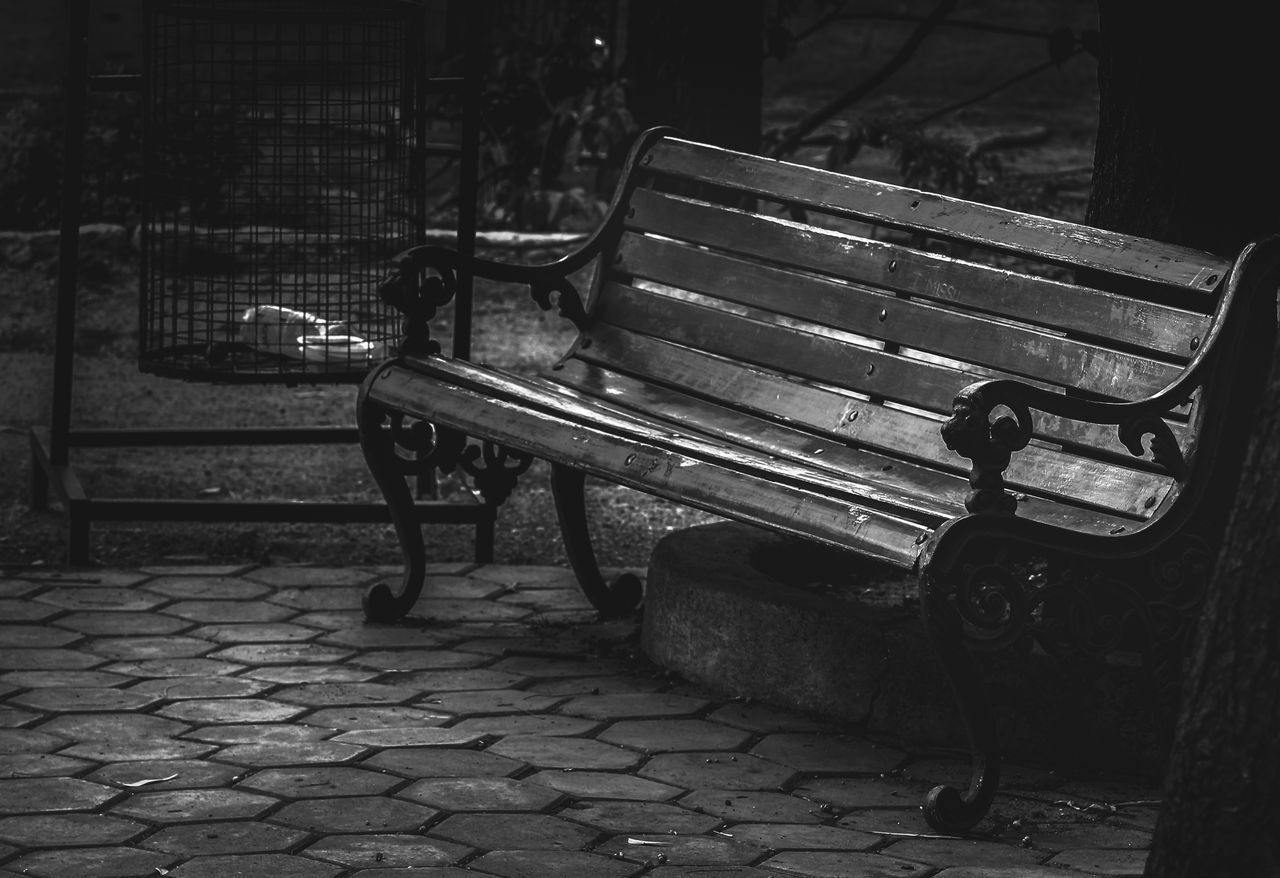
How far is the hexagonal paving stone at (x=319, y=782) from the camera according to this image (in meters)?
3.82

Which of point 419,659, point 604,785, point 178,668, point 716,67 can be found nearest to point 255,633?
point 178,668

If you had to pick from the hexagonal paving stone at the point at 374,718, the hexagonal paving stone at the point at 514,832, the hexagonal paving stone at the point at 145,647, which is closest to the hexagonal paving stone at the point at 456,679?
the hexagonal paving stone at the point at 374,718

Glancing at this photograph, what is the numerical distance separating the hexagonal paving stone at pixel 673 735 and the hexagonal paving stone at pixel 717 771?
0.05 metres

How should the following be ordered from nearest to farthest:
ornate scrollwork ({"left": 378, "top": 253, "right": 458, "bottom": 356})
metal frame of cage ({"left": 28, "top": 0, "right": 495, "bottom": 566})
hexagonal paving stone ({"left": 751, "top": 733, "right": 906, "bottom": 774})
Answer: hexagonal paving stone ({"left": 751, "top": 733, "right": 906, "bottom": 774})
ornate scrollwork ({"left": 378, "top": 253, "right": 458, "bottom": 356})
metal frame of cage ({"left": 28, "top": 0, "right": 495, "bottom": 566})

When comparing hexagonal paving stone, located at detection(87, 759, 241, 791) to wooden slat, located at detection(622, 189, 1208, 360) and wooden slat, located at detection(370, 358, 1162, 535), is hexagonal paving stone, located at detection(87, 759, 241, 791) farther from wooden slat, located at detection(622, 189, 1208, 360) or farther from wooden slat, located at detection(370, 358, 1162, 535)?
wooden slat, located at detection(622, 189, 1208, 360)

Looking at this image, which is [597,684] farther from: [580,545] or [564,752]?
[580,545]

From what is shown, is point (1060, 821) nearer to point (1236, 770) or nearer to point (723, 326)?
point (1236, 770)

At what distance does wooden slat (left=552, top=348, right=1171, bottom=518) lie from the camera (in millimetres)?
4051

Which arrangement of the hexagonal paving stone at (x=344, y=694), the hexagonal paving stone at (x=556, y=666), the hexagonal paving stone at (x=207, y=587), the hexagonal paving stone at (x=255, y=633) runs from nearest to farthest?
the hexagonal paving stone at (x=344, y=694)
the hexagonal paving stone at (x=556, y=666)
the hexagonal paving stone at (x=255, y=633)
the hexagonal paving stone at (x=207, y=587)

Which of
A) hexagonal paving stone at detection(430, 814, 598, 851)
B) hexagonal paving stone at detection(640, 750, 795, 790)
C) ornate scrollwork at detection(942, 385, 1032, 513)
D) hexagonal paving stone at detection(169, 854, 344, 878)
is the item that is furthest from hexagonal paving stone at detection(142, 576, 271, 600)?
ornate scrollwork at detection(942, 385, 1032, 513)

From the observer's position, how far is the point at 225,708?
4.36 m

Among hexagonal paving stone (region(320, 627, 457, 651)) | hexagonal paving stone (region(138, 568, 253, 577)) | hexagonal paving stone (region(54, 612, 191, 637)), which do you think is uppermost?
hexagonal paving stone (region(138, 568, 253, 577))

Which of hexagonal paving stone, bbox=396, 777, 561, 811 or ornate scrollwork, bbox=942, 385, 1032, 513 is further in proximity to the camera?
hexagonal paving stone, bbox=396, 777, 561, 811

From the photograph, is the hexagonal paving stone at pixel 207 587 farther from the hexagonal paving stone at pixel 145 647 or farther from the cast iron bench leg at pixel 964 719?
the cast iron bench leg at pixel 964 719
